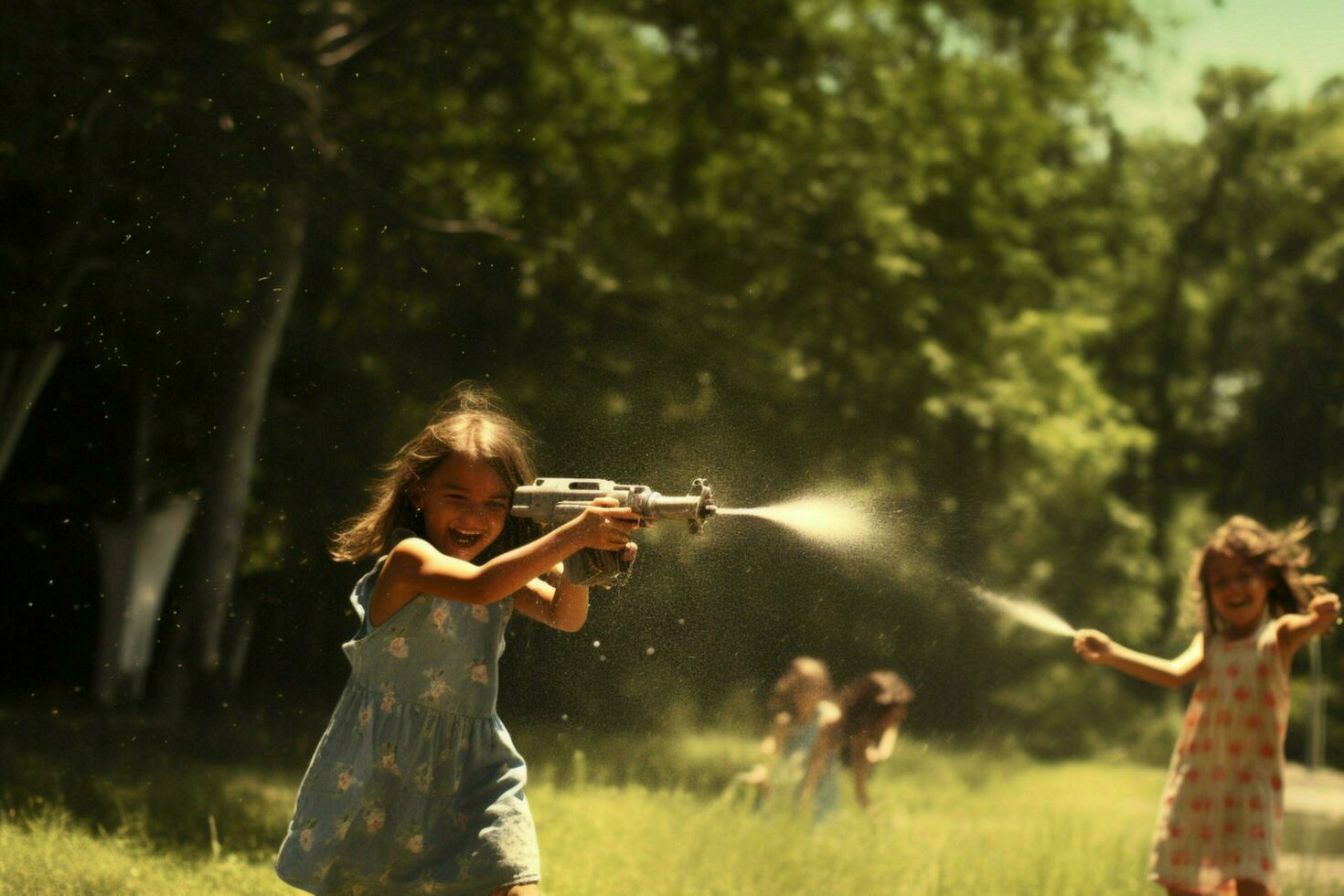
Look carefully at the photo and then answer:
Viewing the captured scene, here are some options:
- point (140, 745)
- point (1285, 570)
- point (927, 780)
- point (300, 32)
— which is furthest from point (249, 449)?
point (1285, 570)

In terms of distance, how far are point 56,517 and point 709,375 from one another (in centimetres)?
334

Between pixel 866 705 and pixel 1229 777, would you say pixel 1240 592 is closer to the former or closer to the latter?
pixel 1229 777

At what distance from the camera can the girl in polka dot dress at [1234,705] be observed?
4609mm

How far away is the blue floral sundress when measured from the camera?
10.7 feet

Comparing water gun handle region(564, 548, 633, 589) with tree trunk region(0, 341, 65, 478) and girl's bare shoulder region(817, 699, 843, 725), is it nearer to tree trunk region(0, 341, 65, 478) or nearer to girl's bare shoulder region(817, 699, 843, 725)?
girl's bare shoulder region(817, 699, 843, 725)

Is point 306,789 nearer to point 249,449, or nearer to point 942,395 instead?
point 249,449

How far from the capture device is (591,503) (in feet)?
10.00

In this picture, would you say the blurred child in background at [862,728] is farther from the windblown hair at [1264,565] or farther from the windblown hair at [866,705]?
the windblown hair at [1264,565]

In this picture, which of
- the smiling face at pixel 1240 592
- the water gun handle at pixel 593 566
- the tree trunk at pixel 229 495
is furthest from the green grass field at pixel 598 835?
the water gun handle at pixel 593 566

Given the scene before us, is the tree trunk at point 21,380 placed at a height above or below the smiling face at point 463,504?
above

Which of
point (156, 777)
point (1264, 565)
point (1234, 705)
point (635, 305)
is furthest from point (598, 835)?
point (635, 305)

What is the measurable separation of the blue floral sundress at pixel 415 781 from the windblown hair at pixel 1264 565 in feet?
8.82

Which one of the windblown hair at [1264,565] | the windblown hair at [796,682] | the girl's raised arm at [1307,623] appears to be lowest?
→ the windblown hair at [796,682]

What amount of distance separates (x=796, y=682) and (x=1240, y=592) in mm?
2541
